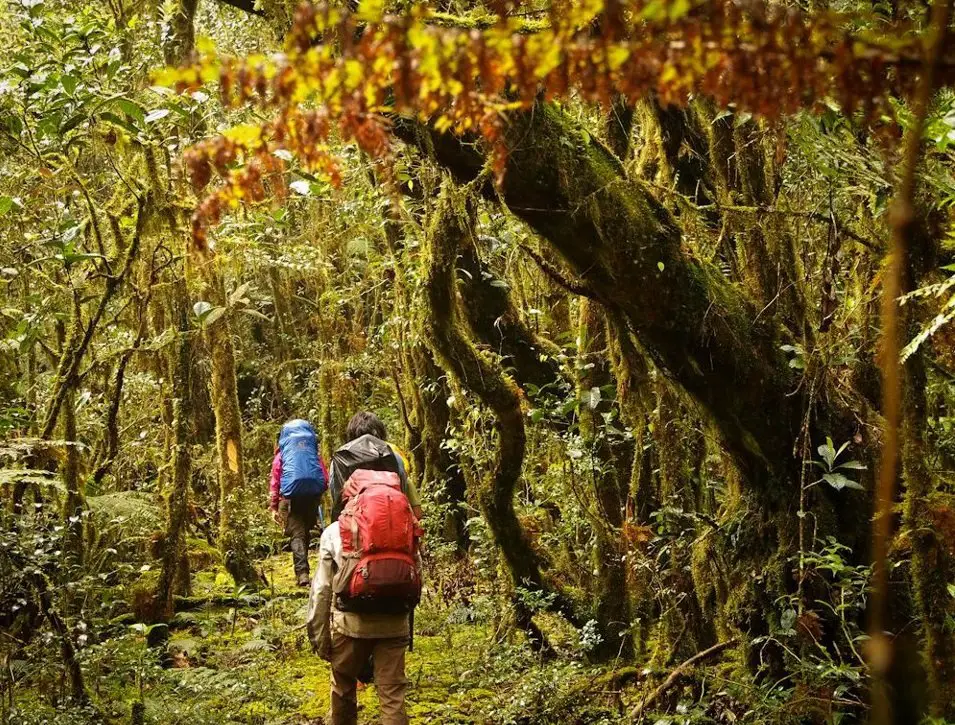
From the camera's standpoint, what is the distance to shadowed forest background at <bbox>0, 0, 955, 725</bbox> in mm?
2182

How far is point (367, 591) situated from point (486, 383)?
6.84 ft

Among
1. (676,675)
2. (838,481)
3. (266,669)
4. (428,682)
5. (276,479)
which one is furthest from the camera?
(276,479)

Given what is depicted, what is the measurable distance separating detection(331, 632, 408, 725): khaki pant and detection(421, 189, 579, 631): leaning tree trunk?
1.79 meters

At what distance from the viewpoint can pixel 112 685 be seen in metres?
6.58

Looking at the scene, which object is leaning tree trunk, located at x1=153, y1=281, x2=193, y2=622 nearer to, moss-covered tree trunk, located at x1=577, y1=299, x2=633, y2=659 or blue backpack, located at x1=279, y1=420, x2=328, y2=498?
blue backpack, located at x1=279, y1=420, x2=328, y2=498

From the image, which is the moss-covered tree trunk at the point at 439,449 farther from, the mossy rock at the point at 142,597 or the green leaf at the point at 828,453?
the green leaf at the point at 828,453

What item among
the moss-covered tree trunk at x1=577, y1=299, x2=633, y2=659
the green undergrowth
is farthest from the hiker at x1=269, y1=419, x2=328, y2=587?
the moss-covered tree trunk at x1=577, y1=299, x2=633, y2=659

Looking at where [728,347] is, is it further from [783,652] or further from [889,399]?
[889,399]

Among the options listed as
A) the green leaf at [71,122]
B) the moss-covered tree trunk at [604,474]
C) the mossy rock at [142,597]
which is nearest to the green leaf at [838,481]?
the moss-covered tree trunk at [604,474]

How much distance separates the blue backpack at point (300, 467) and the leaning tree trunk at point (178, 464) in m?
1.64

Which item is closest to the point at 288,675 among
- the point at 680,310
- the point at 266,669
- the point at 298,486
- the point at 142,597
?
the point at 266,669

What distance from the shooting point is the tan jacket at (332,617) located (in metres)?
5.18

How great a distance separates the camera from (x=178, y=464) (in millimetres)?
7574

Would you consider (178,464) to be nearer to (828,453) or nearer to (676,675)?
(676,675)
